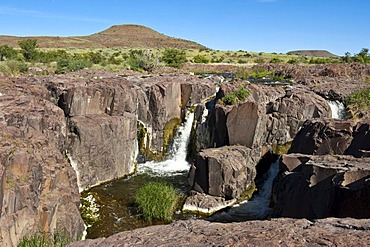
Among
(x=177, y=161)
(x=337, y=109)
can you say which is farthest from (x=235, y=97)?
(x=337, y=109)

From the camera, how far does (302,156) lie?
18.1m

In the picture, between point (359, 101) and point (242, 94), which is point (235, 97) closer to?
point (242, 94)

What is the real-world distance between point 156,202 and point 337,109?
1704 centimetres

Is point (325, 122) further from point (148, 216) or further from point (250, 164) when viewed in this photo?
point (148, 216)

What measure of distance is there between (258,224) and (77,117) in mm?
16763

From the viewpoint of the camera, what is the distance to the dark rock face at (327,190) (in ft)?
35.6

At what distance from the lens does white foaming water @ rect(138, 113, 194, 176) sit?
1019 inches

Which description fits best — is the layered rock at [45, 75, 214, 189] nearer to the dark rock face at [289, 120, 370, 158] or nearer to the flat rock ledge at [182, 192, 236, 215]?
the flat rock ledge at [182, 192, 236, 215]

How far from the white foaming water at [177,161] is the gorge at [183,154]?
100 millimetres

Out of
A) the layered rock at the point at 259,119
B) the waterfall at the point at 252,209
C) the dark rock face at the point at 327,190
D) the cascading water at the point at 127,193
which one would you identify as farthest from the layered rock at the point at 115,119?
the dark rock face at the point at 327,190

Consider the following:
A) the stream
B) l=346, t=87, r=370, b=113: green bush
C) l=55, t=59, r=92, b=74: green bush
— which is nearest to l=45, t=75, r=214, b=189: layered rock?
the stream

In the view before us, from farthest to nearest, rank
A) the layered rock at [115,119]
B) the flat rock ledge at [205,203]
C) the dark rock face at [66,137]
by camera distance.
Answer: the layered rock at [115,119]
the flat rock ledge at [205,203]
the dark rock face at [66,137]

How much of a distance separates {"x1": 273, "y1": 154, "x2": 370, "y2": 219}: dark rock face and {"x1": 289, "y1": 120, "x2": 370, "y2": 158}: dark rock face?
7.23 feet

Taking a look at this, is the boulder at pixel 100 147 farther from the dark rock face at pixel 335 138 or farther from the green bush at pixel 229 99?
the dark rock face at pixel 335 138
